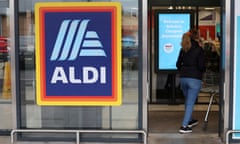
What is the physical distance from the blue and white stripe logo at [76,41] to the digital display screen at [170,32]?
3183mm

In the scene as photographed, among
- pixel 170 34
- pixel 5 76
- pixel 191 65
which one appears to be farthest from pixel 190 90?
pixel 5 76

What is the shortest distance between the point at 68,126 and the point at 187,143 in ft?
5.83

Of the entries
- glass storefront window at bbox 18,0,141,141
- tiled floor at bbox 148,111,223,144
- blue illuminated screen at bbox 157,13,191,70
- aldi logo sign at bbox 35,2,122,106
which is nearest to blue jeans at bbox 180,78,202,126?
tiled floor at bbox 148,111,223,144

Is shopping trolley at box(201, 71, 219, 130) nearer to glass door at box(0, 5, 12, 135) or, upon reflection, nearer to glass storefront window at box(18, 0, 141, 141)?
glass storefront window at box(18, 0, 141, 141)

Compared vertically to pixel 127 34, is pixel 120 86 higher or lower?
lower

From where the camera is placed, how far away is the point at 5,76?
303 inches

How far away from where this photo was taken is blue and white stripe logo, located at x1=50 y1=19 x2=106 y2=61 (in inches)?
274

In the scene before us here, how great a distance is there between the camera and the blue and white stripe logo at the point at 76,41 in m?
6.96

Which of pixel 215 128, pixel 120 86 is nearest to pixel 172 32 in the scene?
pixel 215 128

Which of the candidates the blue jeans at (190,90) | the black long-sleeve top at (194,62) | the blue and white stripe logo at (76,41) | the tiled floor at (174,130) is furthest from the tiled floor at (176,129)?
the blue and white stripe logo at (76,41)

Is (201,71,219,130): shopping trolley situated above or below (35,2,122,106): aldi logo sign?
below

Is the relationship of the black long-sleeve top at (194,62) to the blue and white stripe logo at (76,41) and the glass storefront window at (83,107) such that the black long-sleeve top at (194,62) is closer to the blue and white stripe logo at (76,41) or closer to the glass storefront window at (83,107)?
the glass storefront window at (83,107)

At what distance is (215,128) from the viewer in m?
8.12

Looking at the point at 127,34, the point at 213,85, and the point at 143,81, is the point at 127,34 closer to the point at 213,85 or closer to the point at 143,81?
the point at 143,81
